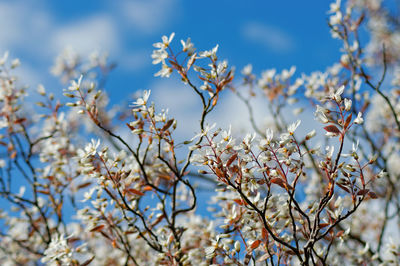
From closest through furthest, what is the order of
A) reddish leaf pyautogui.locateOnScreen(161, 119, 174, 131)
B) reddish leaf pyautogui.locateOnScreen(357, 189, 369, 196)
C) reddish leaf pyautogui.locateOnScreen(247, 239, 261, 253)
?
1. reddish leaf pyautogui.locateOnScreen(357, 189, 369, 196)
2. reddish leaf pyautogui.locateOnScreen(247, 239, 261, 253)
3. reddish leaf pyautogui.locateOnScreen(161, 119, 174, 131)

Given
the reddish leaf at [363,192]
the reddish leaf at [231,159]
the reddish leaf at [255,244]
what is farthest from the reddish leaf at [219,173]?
the reddish leaf at [363,192]

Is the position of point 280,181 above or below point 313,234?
above

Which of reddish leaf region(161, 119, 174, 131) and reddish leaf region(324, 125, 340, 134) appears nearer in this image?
reddish leaf region(324, 125, 340, 134)

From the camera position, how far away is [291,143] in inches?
76.5

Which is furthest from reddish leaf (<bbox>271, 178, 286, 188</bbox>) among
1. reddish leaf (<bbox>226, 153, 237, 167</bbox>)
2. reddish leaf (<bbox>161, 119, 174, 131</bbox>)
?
reddish leaf (<bbox>161, 119, 174, 131</bbox>)

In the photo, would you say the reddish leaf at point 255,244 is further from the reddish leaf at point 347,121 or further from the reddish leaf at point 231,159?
the reddish leaf at point 347,121

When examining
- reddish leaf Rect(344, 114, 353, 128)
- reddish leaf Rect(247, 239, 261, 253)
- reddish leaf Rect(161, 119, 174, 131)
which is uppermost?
reddish leaf Rect(161, 119, 174, 131)

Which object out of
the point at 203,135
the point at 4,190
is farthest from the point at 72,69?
the point at 203,135

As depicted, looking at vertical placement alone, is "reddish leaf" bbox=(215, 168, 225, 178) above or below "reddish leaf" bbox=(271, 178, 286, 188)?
above

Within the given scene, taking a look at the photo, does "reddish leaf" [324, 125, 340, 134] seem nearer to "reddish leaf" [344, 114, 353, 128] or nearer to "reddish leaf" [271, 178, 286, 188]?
"reddish leaf" [344, 114, 353, 128]

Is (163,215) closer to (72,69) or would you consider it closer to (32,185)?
(32,185)

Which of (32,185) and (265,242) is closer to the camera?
(265,242)

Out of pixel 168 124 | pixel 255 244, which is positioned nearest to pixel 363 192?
→ pixel 255 244

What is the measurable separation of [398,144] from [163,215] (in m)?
3.64
